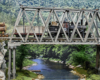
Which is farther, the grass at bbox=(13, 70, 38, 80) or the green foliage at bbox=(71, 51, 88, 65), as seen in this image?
the green foliage at bbox=(71, 51, 88, 65)

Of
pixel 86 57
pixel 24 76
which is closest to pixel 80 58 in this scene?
pixel 86 57

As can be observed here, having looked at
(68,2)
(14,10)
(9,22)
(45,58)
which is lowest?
(45,58)

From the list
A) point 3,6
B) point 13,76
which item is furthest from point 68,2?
point 13,76

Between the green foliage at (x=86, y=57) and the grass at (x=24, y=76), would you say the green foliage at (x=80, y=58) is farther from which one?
the grass at (x=24, y=76)

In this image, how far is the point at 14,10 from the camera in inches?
1667

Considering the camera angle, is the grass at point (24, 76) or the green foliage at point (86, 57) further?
the green foliage at point (86, 57)

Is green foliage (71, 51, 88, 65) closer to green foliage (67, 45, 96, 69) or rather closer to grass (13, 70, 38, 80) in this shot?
green foliage (67, 45, 96, 69)

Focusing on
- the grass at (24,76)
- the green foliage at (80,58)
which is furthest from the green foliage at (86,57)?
the grass at (24,76)

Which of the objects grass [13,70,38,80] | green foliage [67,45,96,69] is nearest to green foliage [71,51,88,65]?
green foliage [67,45,96,69]

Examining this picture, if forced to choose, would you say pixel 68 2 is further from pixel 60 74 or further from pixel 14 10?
pixel 60 74

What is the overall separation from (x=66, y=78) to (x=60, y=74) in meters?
1.81

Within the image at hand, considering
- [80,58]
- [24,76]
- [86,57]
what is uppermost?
[86,57]

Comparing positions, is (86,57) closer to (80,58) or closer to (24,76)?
(80,58)

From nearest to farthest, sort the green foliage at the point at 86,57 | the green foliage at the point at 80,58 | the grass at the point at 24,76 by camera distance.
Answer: the grass at the point at 24,76 < the green foliage at the point at 86,57 < the green foliage at the point at 80,58
